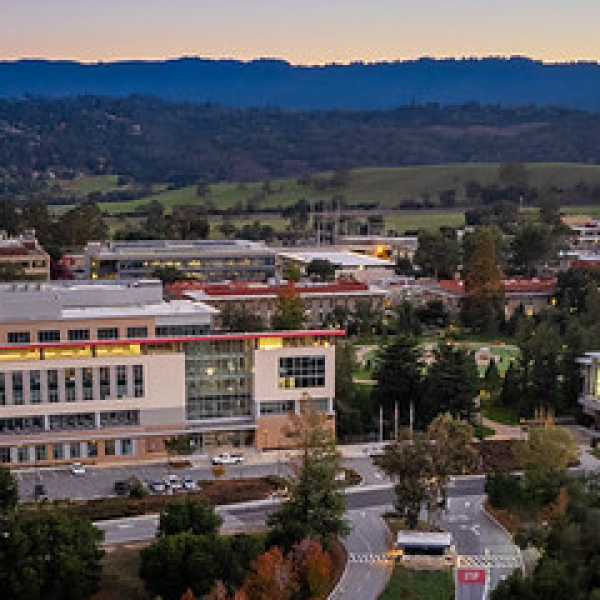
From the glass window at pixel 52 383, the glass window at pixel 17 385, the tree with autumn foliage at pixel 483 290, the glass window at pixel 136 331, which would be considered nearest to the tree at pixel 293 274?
the tree with autumn foliage at pixel 483 290

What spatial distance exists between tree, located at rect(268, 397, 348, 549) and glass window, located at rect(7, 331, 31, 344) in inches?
534

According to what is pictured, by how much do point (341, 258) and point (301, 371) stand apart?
4652 cm

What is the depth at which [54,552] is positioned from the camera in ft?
90.9

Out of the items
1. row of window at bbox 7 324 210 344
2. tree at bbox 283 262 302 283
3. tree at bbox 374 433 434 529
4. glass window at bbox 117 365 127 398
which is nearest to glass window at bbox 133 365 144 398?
glass window at bbox 117 365 127 398

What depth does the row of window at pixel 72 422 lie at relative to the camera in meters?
38.7

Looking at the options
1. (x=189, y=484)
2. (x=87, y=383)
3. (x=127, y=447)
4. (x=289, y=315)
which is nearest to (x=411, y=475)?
(x=189, y=484)

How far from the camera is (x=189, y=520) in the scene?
97.3 ft

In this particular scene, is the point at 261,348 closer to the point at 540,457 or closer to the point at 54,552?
the point at 540,457

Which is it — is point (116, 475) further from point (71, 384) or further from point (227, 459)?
point (227, 459)

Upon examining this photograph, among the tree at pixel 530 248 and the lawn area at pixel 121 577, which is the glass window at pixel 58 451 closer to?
the lawn area at pixel 121 577

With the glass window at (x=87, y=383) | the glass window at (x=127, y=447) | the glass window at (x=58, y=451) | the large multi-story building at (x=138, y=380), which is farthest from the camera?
the glass window at (x=127, y=447)

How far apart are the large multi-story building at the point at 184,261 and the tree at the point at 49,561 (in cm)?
4926

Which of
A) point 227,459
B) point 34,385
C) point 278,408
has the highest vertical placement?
point 34,385

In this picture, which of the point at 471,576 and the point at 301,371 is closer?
the point at 471,576
